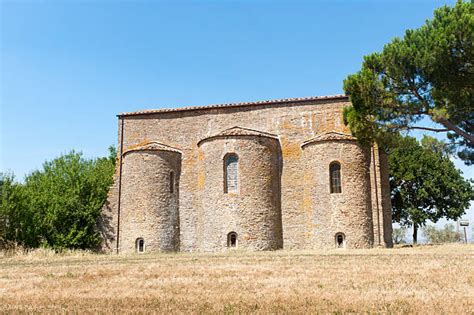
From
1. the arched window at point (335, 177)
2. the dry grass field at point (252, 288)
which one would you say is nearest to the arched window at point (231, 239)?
the arched window at point (335, 177)

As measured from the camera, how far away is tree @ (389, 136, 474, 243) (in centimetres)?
3228

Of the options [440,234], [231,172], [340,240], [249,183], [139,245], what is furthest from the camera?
[440,234]

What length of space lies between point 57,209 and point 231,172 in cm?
946

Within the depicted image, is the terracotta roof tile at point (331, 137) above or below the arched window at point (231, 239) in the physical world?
above

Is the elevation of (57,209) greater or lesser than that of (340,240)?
greater

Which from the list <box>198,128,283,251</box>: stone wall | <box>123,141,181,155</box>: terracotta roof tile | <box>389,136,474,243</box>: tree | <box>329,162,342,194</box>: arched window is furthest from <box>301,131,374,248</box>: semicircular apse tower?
<box>389,136,474,243</box>: tree

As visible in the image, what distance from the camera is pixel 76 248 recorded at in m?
25.2

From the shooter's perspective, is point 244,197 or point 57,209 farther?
point 57,209

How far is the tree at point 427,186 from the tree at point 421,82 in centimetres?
1247

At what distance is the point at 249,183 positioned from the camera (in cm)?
2334

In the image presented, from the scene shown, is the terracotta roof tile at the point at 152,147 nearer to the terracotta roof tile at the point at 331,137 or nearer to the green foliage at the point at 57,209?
the green foliage at the point at 57,209

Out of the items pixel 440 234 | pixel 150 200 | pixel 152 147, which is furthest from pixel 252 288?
pixel 440 234

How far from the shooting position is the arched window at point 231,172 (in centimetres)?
2370

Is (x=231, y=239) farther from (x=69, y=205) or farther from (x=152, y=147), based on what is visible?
(x=69, y=205)
